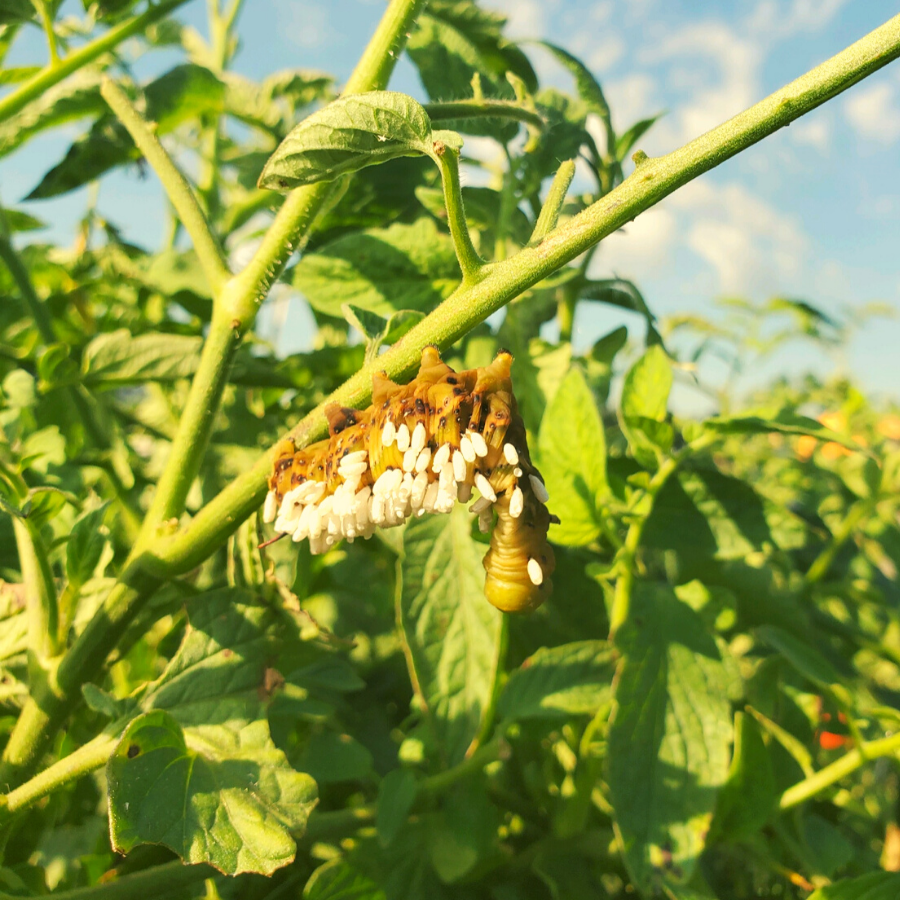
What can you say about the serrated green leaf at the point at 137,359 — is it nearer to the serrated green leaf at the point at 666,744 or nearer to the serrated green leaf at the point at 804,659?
the serrated green leaf at the point at 666,744

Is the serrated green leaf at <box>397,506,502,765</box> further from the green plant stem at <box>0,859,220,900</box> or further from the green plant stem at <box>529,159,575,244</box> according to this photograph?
the green plant stem at <box>529,159,575,244</box>

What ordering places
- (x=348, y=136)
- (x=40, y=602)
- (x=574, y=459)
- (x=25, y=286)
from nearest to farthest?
(x=348, y=136)
(x=40, y=602)
(x=574, y=459)
(x=25, y=286)

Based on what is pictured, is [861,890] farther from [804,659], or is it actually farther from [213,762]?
[213,762]

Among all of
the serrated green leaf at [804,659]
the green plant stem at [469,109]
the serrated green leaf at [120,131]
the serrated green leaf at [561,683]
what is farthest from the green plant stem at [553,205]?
the serrated green leaf at [120,131]

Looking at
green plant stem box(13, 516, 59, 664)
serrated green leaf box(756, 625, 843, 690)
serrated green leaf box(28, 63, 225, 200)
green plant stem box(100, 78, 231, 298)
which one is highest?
serrated green leaf box(28, 63, 225, 200)

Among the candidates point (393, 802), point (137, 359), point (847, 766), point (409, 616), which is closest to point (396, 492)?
point (409, 616)

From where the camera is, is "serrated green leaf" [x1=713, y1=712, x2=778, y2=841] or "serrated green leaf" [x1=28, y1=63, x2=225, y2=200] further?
"serrated green leaf" [x1=28, y1=63, x2=225, y2=200]

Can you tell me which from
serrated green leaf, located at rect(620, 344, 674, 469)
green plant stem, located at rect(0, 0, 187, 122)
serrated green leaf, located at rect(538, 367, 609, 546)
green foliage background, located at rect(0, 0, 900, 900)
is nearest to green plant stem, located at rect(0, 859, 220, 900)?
green foliage background, located at rect(0, 0, 900, 900)
